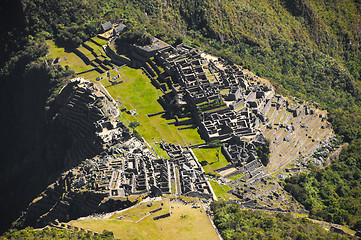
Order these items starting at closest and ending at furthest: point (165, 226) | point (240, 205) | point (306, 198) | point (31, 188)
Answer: point (165, 226) < point (240, 205) < point (306, 198) < point (31, 188)

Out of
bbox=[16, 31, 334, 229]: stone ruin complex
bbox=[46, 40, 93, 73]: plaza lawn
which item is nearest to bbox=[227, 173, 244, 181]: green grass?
bbox=[16, 31, 334, 229]: stone ruin complex

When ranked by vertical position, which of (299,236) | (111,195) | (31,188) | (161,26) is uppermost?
(161,26)

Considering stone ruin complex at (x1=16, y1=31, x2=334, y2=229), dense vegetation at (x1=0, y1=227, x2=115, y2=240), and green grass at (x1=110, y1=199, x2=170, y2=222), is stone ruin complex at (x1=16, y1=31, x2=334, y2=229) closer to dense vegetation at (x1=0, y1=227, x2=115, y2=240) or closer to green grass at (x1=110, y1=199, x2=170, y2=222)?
green grass at (x1=110, y1=199, x2=170, y2=222)

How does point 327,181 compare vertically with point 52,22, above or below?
below

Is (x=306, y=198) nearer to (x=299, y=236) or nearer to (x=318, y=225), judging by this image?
(x=318, y=225)

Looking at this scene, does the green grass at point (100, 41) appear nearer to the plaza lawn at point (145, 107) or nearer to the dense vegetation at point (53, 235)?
the plaza lawn at point (145, 107)

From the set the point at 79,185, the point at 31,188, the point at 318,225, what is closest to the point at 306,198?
the point at 318,225
